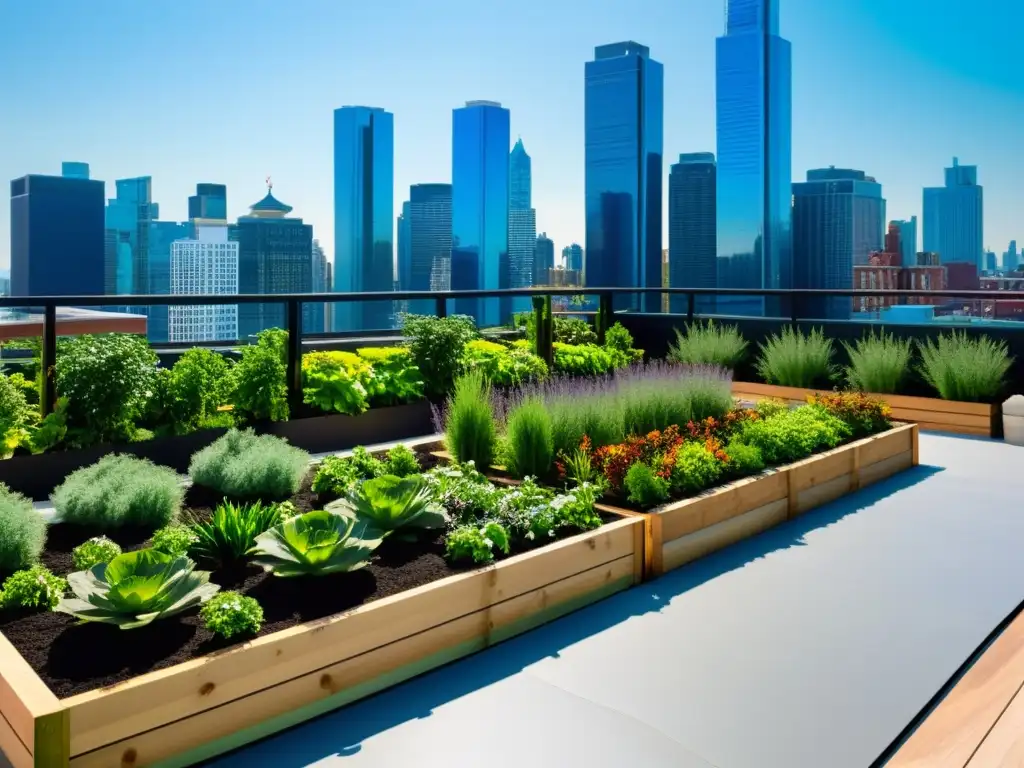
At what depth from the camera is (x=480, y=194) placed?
4106cm

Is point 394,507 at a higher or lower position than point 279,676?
higher

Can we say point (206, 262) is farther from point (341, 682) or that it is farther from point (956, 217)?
point (341, 682)

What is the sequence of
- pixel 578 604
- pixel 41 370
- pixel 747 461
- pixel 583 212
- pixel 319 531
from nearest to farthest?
pixel 319 531, pixel 578 604, pixel 747 461, pixel 41 370, pixel 583 212

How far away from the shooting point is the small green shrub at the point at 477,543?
2764 mm

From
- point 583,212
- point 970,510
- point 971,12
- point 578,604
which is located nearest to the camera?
point 578,604

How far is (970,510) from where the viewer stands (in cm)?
432

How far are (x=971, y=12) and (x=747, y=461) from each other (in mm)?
34353

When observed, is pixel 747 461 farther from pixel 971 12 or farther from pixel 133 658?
pixel 971 12

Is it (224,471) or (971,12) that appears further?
(971,12)

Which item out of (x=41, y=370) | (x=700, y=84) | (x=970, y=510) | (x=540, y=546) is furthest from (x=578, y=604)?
(x=700, y=84)

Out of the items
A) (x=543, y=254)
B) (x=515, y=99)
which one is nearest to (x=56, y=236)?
(x=515, y=99)

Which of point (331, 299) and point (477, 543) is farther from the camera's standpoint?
point (331, 299)

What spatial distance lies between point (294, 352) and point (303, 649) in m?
4.00

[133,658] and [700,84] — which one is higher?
[700,84]
